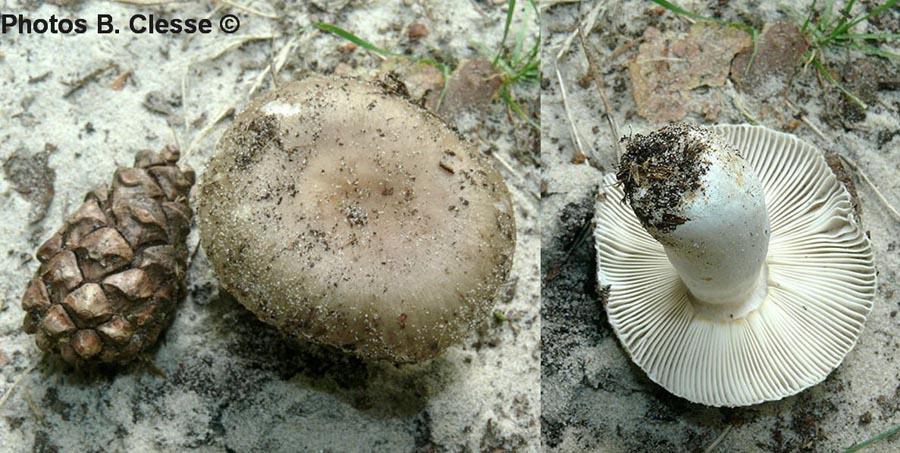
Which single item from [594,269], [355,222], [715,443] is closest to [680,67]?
[594,269]

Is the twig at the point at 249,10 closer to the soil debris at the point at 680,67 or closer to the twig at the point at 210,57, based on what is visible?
the twig at the point at 210,57

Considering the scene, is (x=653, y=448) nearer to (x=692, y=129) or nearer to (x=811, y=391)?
(x=811, y=391)

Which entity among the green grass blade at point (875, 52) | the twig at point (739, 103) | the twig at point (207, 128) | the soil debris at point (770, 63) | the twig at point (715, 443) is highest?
the green grass blade at point (875, 52)

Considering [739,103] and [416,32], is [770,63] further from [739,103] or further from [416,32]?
[416,32]

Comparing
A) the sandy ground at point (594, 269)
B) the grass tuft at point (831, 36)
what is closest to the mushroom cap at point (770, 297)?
the sandy ground at point (594, 269)

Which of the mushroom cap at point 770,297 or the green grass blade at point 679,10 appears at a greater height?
the green grass blade at point 679,10

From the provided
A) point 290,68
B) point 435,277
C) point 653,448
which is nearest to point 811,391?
point 653,448

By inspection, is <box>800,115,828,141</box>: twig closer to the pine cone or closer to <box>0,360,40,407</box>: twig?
the pine cone
